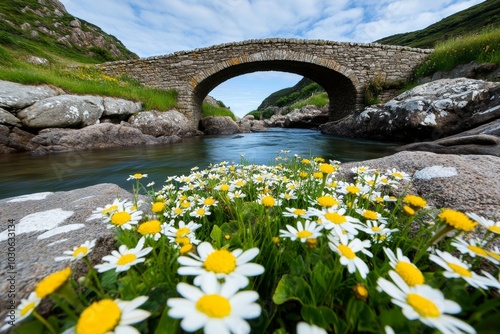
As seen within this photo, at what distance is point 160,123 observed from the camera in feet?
30.6

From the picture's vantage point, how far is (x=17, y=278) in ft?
2.78

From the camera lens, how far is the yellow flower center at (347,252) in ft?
2.26

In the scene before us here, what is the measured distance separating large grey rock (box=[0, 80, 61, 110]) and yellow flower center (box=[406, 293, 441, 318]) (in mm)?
9116

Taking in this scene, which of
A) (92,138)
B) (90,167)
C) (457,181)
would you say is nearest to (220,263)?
(457,181)

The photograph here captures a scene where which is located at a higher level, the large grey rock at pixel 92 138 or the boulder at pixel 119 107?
the boulder at pixel 119 107

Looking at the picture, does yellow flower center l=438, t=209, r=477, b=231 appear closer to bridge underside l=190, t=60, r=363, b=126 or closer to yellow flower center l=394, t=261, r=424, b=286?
yellow flower center l=394, t=261, r=424, b=286

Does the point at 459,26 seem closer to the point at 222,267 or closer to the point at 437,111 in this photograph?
the point at 437,111

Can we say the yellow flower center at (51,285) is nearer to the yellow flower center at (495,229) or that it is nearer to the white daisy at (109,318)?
the white daisy at (109,318)

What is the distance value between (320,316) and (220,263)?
1.15ft

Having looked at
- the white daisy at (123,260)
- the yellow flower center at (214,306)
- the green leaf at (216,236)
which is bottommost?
the green leaf at (216,236)

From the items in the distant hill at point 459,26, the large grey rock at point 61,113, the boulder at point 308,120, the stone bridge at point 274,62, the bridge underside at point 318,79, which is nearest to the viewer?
the large grey rock at point 61,113

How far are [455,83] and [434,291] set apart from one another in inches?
326

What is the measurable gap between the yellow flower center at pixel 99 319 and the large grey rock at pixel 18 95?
28.2 ft

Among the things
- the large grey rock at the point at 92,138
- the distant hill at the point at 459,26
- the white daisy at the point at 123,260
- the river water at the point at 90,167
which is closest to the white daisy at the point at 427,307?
the white daisy at the point at 123,260
